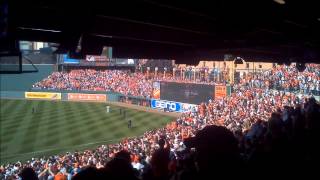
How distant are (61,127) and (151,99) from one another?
9.99 m

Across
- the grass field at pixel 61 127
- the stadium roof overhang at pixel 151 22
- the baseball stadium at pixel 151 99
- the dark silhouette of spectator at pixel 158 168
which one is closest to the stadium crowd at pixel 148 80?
the baseball stadium at pixel 151 99

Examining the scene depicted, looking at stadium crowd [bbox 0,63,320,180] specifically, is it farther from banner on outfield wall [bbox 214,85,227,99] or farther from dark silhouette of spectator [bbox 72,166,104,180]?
banner on outfield wall [bbox 214,85,227,99]

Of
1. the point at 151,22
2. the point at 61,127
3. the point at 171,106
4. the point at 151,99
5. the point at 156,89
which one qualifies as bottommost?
the point at 61,127

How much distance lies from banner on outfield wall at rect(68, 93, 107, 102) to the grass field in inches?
76.2

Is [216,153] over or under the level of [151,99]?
over

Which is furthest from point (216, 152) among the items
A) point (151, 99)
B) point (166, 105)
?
point (151, 99)

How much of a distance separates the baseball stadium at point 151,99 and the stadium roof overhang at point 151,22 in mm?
25

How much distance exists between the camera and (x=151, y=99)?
122ft

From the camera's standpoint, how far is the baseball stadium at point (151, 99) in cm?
338

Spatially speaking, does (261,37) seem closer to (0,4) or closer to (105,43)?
(105,43)

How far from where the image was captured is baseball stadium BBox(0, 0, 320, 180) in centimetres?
338

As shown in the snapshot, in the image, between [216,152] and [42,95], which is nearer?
[216,152]

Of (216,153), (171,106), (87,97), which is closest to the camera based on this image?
(216,153)

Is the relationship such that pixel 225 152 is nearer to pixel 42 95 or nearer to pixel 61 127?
pixel 61 127
